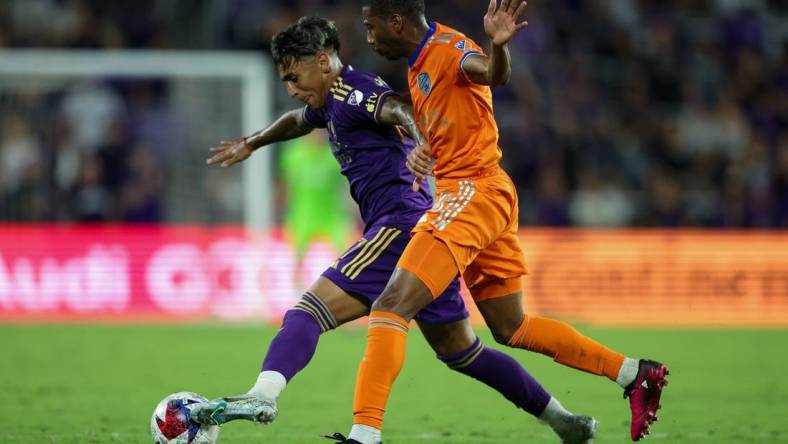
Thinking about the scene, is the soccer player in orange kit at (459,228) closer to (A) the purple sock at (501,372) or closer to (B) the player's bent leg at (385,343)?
(B) the player's bent leg at (385,343)

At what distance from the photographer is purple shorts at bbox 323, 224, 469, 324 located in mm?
5598

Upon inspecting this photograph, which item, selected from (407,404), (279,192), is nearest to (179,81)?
(279,192)

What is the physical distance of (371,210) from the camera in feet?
19.1

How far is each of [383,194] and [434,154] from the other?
40 cm

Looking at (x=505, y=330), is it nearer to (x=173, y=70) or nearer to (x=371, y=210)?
(x=371, y=210)

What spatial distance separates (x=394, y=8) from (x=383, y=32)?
11cm

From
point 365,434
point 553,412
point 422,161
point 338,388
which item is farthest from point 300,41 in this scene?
point 338,388

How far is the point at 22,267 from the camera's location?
43.9ft

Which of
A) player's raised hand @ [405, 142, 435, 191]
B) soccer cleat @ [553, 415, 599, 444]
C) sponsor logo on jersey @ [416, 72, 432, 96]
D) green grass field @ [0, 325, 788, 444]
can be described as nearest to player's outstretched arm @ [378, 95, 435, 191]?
player's raised hand @ [405, 142, 435, 191]

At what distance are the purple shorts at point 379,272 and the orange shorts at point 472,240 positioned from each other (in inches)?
5.3

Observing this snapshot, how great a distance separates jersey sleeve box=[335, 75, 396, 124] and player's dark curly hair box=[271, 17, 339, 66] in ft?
0.75

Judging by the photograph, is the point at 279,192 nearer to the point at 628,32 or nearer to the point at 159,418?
the point at 628,32

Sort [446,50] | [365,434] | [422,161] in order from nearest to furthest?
[365,434]
[422,161]
[446,50]

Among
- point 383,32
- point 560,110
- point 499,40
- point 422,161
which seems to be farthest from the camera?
point 560,110
